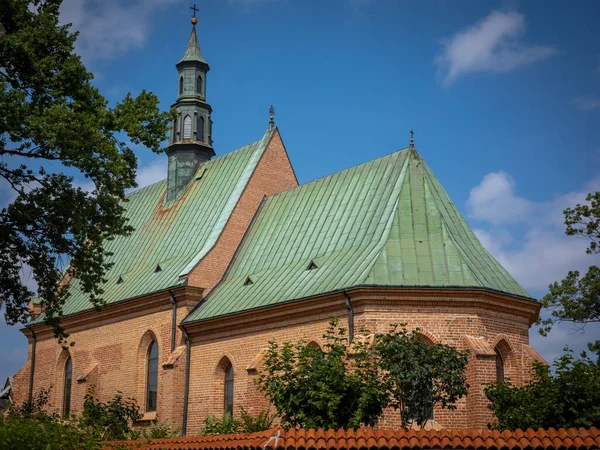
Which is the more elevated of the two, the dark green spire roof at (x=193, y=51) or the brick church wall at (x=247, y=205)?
the dark green spire roof at (x=193, y=51)

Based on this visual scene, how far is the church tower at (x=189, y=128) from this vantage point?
3984cm

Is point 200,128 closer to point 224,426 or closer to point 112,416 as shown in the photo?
point 112,416

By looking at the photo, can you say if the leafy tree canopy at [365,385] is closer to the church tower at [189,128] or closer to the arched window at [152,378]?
the arched window at [152,378]

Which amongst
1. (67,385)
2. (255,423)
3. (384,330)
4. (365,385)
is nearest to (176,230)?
(67,385)

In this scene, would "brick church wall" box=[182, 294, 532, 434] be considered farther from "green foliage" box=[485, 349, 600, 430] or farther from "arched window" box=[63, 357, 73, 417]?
"arched window" box=[63, 357, 73, 417]

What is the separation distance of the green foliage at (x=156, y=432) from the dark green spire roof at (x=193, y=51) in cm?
1731

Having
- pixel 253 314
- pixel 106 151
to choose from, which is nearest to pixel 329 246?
pixel 253 314

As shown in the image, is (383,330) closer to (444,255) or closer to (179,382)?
(444,255)

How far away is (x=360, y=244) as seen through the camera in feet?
93.4

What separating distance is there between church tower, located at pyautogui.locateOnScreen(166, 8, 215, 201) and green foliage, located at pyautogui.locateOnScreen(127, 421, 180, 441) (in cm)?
1165

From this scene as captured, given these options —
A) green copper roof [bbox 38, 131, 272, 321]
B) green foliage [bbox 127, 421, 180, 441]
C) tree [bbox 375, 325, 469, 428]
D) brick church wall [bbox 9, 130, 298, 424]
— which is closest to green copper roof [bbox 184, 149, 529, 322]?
brick church wall [bbox 9, 130, 298, 424]

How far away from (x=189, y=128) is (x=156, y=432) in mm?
16279

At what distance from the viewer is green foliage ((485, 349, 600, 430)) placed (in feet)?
65.4

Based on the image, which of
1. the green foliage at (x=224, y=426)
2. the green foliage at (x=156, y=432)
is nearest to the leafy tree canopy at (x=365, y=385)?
the green foliage at (x=224, y=426)
